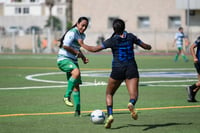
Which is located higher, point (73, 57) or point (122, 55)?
point (122, 55)

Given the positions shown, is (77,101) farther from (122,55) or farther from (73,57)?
(122,55)

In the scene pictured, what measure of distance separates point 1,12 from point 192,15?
55206mm

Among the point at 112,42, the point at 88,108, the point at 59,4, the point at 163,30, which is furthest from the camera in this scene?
the point at 59,4

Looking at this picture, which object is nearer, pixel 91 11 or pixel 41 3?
pixel 91 11

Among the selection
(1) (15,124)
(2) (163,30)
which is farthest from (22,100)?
(2) (163,30)

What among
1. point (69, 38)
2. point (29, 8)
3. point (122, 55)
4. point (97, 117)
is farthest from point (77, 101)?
point (29, 8)

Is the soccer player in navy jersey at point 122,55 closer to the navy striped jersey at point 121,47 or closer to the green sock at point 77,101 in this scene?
the navy striped jersey at point 121,47

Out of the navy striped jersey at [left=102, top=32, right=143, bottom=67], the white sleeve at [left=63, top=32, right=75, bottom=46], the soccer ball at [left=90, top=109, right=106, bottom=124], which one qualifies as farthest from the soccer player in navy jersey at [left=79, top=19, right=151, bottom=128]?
the white sleeve at [left=63, top=32, right=75, bottom=46]

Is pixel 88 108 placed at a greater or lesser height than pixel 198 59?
lesser

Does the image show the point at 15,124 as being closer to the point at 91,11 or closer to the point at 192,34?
the point at 192,34

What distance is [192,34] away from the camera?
55.1 metres

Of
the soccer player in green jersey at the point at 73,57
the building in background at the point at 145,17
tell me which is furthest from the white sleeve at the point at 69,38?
the building in background at the point at 145,17

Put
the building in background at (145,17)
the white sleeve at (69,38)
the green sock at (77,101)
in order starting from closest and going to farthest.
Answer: the green sock at (77,101), the white sleeve at (69,38), the building in background at (145,17)

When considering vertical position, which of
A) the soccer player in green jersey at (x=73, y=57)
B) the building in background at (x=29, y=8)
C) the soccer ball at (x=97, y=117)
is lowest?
the soccer ball at (x=97, y=117)
